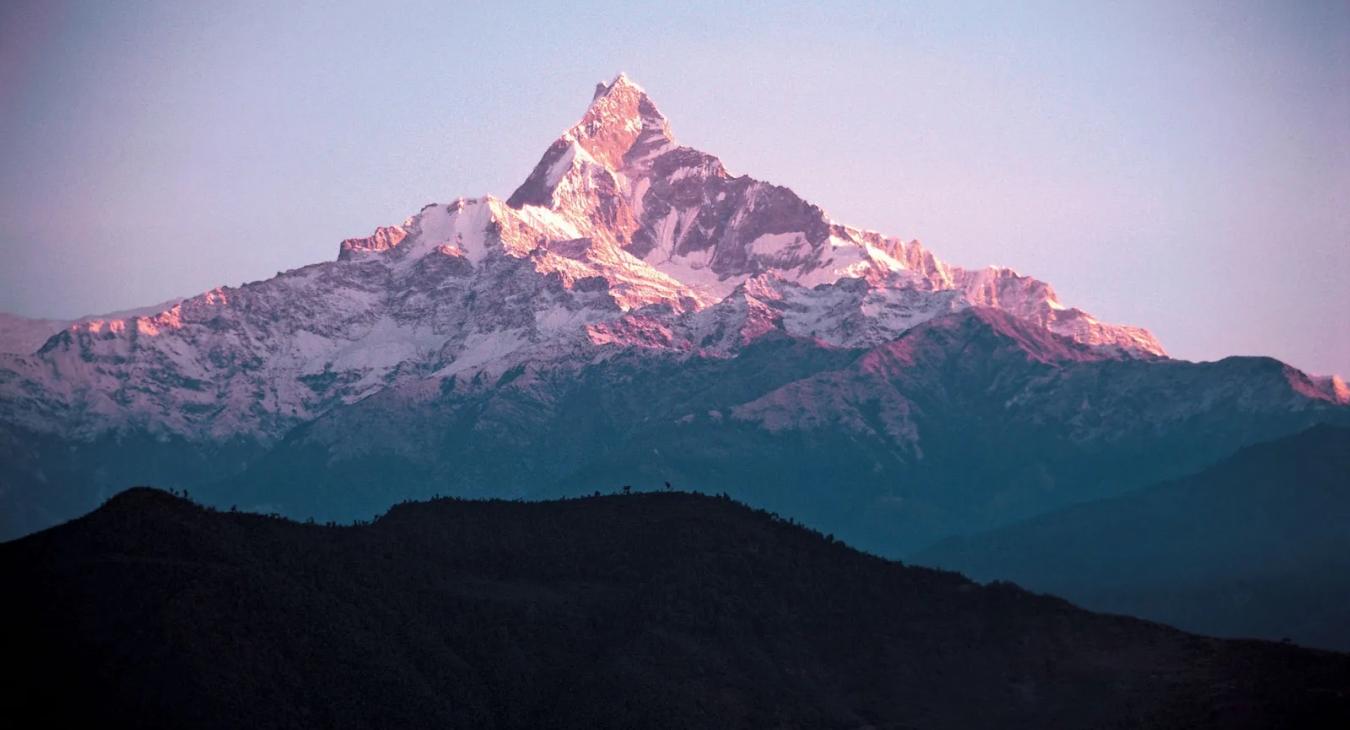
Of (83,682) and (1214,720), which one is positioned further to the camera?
(1214,720)

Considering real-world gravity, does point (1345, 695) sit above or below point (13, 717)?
above

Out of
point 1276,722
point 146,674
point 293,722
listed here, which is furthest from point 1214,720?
point 146,674

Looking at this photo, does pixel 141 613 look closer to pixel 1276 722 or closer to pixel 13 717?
pixel 13 717

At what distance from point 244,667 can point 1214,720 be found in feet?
299

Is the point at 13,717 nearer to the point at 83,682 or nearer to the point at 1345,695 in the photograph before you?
the point at 83,682

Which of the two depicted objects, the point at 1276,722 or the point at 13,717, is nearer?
the point at 13,717

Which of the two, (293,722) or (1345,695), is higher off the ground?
(1345,695)

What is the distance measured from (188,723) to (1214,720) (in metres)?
94.4

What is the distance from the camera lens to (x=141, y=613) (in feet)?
651

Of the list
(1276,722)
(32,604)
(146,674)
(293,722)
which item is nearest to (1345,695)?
(1276,722)

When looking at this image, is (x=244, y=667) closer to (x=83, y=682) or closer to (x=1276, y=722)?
(x=83, y=682)

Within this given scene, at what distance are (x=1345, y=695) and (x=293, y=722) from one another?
98.4 m

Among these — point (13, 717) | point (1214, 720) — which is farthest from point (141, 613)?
point (1214, 720)

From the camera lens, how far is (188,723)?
614ft
